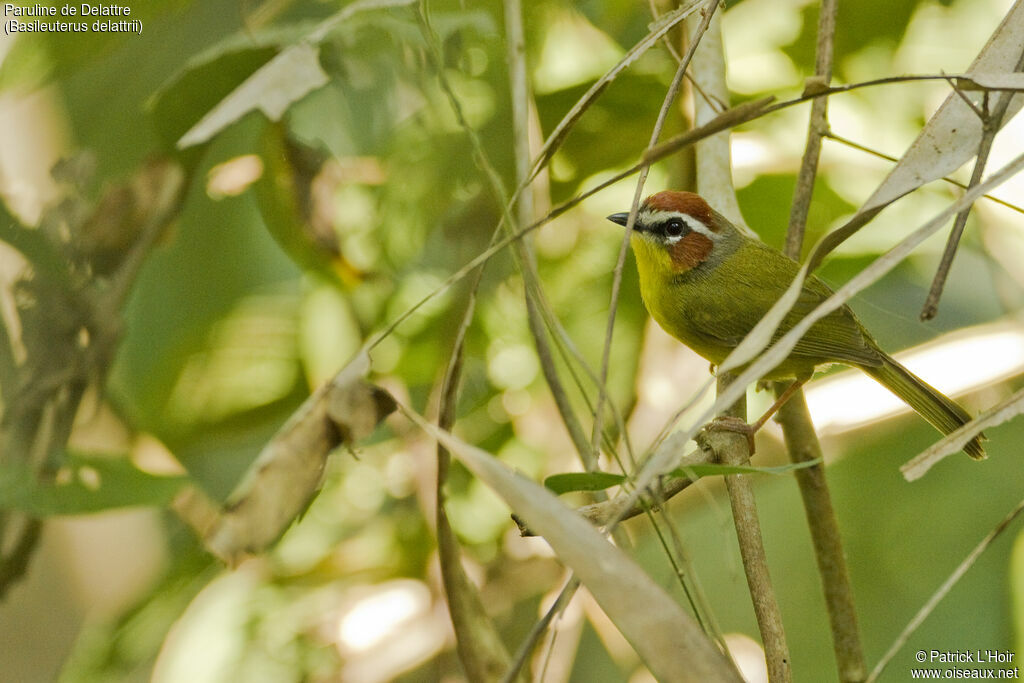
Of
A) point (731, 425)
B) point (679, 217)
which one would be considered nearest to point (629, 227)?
point (731, 425)

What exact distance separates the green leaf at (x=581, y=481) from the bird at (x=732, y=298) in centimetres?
118

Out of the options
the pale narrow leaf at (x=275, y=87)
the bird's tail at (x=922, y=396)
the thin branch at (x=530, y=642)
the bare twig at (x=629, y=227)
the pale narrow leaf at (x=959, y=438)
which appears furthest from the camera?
the bird's tail at (x=922, y=396)

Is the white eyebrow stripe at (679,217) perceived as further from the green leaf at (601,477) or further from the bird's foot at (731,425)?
the green leaf at (601,477)

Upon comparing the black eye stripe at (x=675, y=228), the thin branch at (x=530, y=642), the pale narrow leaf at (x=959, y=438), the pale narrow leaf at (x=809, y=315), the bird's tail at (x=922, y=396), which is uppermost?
the black eye stripe at (x=675, y=228)

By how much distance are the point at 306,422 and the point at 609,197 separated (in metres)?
1.56

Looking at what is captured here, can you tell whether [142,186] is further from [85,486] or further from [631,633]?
[631,633]

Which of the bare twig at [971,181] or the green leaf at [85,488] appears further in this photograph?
the green leaf at [85,488]

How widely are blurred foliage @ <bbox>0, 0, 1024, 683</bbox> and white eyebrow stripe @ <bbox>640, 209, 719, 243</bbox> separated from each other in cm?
19

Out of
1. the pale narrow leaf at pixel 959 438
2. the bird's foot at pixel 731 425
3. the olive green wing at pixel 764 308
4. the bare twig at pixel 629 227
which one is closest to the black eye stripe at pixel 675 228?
the olive green wing at pixel 764 308

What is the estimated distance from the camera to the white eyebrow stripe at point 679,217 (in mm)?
2545

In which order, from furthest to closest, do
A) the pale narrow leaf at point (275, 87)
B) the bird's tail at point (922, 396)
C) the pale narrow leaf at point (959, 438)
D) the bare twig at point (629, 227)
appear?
the bird's tail at point (922, 396)
the pale narrow leaf at point (275, 87)
the bare twig at point (629, 227)
the pale narrow leaf at point (959, 438)

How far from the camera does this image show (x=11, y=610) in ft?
9.64

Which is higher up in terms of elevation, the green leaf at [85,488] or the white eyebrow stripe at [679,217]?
the white eyebrow stripe at [679,217]

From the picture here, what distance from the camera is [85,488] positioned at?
7.11ft
